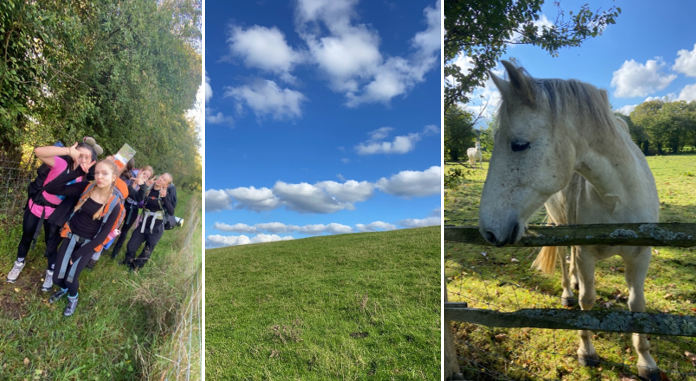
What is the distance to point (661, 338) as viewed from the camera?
2.07 meters

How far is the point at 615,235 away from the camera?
1405mm

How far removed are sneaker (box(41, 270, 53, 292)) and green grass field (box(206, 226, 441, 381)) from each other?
7.12 feet

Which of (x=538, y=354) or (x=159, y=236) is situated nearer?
(x=538, y=354)

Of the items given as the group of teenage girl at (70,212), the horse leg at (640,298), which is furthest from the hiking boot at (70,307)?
the horse leg at (640,298)

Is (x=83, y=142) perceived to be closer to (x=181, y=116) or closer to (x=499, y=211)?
(x=181, y=116)

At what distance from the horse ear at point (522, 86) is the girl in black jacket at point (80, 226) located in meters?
2.90

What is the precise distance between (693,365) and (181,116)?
4.56 m

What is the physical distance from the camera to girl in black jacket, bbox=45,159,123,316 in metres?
2.06

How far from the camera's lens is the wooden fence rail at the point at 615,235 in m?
1.37

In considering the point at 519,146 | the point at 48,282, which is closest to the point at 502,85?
the point at 519,146

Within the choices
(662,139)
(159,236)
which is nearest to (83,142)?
(159,236)

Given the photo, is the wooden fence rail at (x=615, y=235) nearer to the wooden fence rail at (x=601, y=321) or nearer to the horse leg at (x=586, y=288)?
the wooden fence rail at (x=601, y=321)

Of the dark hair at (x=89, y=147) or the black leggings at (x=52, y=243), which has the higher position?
the dark hair at (x=89, y=147)

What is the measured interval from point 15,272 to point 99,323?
72 centimetres
